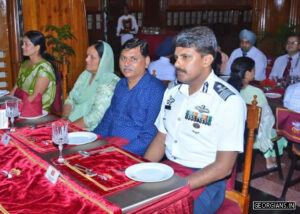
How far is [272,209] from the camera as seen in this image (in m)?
3.07

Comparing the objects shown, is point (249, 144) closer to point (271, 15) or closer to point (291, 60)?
point (291, 60)

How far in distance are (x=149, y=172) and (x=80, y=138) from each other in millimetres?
603

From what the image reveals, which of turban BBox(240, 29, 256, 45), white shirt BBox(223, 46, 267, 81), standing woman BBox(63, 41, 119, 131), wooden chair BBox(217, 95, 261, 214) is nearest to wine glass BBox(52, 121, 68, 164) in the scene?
wooden chair BBox(217, 95, 261, 214)

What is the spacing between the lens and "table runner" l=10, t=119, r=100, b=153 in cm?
198

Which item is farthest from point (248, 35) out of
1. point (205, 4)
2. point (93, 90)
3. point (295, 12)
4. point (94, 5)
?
point (205, 4)

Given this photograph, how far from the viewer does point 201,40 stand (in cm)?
191

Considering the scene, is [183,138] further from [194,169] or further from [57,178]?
[57,178]

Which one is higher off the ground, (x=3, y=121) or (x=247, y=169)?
(x=3, y=121)

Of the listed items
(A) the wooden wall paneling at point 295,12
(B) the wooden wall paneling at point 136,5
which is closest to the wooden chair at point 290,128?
(A) the wooden wall paneling at point 295,12

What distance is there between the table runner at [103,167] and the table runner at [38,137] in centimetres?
17

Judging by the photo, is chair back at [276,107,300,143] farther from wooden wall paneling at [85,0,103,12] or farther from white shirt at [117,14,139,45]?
wooden wall paneling at [85,0,103,12]

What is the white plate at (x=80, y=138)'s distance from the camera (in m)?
2.06

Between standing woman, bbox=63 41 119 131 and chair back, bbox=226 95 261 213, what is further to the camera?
standing woman, bbox=63 41 119 131

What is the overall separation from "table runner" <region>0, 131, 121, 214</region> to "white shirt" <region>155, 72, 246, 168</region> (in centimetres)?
71
